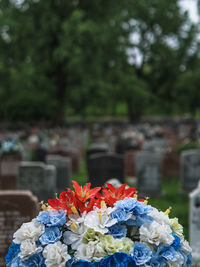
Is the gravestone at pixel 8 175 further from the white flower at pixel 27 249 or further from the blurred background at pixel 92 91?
the white flower at pixel 27 249

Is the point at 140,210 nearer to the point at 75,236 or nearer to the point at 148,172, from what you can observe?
the point at 75,236

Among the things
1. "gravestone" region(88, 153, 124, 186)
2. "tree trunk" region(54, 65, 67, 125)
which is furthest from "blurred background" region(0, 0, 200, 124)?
"gravestone" region(88, 153, 124, 186)

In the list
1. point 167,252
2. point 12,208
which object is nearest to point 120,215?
point 167,252

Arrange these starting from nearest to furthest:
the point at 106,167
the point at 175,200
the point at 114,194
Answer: the point at 114,194
the point at 106,167
the point at 175,200

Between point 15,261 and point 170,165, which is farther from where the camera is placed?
point 170,165

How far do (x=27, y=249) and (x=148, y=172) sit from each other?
978 centimetres

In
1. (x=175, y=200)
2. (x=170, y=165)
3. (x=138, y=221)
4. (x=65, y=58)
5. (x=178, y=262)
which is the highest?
(x=65, y=58)

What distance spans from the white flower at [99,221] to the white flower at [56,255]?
20 cm

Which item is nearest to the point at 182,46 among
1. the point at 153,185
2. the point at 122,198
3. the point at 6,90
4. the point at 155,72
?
the point at 155,72

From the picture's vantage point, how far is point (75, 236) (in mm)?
2379

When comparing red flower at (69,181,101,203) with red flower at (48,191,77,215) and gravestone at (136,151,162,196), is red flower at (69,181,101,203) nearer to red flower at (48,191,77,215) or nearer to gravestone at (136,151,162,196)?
red flower at (48,191,77,215)

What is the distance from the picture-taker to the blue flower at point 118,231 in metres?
2.34

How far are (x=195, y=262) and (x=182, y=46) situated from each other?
→ 132 ft

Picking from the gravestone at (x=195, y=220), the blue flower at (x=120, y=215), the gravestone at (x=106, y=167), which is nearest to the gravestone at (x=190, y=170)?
the gravestone at (x=106, y=167)
